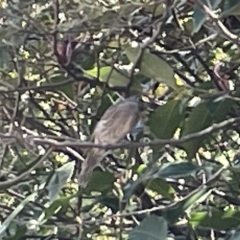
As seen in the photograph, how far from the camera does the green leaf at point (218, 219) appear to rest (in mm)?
1226

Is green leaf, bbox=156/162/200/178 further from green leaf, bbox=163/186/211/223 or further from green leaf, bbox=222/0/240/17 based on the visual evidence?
green leaf, bbox=222/0/240/17

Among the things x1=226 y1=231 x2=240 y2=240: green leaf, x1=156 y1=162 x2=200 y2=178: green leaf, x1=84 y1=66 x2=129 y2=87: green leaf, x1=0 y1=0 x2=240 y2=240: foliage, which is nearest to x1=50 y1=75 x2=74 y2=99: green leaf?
x1=0 y1=0 x2=240 y2=240: foliage

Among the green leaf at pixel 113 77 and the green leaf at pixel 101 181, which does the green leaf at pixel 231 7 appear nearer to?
the green leaf at pixel 113 77

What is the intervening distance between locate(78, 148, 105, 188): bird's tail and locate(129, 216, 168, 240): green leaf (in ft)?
0.74

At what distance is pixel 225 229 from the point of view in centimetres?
122

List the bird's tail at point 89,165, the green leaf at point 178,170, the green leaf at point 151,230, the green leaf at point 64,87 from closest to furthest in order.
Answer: the green leaf at point 151,230
the green leaf at point 178,170
the bird's tail at point 89,165
the green leaf at point 64,87

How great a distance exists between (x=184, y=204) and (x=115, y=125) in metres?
0.27

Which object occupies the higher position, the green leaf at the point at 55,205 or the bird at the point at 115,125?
the bird at the point at 115,125

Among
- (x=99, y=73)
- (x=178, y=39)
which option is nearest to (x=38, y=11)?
(x=99, y=73)

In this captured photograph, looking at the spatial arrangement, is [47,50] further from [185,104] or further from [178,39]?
[185,104]

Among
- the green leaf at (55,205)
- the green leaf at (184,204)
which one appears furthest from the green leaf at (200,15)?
the green leaf at (55,205)

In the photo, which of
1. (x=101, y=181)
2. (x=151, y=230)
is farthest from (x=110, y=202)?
(x=151, y=230)

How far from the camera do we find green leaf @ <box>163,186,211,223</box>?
3.73 feet

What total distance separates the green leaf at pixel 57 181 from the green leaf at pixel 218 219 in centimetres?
20
